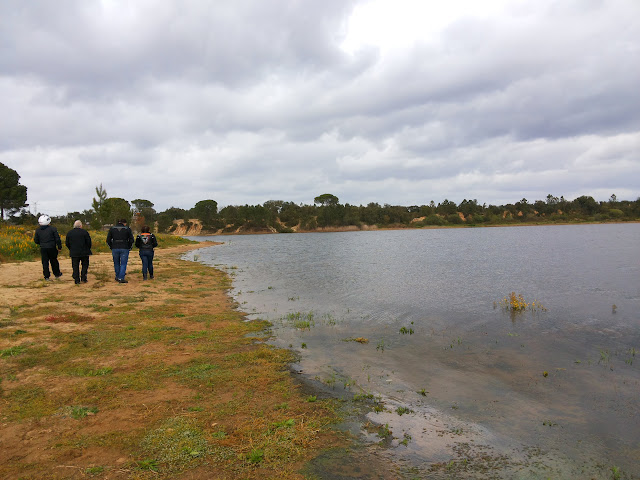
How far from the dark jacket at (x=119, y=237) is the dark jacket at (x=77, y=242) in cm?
98

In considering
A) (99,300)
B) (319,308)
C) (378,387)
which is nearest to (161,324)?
(99,300)

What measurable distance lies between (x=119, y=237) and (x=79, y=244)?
5.29 feet

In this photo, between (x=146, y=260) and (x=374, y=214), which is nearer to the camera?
(x=146, y=260)

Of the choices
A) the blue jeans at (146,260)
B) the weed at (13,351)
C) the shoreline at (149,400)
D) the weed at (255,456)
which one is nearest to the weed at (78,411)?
the shoreline at (149,400)

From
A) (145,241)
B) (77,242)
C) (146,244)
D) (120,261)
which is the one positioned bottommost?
(120,261)

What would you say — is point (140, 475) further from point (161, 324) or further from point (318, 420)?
point (161, 324)

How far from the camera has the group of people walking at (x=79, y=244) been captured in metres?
16.0

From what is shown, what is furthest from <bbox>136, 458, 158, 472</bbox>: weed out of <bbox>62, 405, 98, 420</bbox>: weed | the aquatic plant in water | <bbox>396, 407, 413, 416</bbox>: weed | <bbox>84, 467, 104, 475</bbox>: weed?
the aquatic plant in water

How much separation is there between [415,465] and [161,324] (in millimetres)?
9273

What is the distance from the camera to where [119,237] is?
17062 mm

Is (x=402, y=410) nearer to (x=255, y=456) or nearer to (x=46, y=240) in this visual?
(x=255, y=456)

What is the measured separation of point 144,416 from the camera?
18.9 ft

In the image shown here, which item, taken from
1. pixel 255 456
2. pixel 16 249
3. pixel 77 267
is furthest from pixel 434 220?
pixel 255 456

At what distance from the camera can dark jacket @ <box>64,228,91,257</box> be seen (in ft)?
52.2
